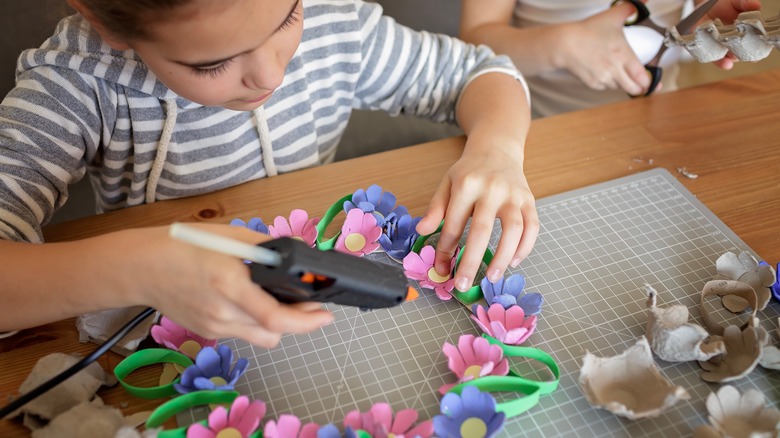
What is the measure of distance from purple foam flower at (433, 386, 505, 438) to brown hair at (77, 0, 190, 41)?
37cm

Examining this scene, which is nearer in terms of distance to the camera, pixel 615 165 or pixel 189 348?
pixel 189 348

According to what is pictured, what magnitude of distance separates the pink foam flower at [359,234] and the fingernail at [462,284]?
0.10 metres

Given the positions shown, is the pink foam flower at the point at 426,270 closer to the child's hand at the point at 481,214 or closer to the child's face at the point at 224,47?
the child's hand at the point at 481,214

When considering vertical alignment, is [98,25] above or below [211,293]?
above

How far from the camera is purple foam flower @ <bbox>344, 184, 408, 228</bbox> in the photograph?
714 mm

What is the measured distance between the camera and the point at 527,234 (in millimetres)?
675

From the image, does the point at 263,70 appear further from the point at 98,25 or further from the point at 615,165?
the point at 615,165

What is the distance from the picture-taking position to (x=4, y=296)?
1.94 ft

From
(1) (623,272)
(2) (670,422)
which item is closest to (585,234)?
(1) (623,272)

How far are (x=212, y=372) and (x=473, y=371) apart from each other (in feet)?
0.69

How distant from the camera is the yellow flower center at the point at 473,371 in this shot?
0.57m

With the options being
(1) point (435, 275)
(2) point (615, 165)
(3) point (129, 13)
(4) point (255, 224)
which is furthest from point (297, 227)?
(2) point (615, 165)

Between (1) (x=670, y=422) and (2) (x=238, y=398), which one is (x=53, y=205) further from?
(1) (x=670, y=422)

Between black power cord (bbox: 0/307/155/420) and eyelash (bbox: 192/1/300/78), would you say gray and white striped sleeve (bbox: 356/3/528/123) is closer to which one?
eyelash (bbox: 192/1/300/78)
